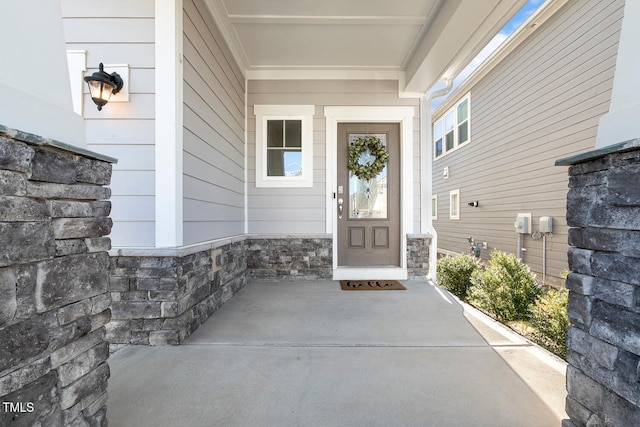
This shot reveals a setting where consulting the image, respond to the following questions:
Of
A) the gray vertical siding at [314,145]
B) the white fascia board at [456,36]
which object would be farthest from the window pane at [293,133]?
the white fascia board at [456,36]

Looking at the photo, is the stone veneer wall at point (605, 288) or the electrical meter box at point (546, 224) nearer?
the stone veneer wall at point (605, 288)

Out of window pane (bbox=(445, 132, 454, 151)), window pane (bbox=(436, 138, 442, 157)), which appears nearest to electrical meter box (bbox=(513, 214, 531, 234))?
window pane (bbox=(445, 132, 454, 151))

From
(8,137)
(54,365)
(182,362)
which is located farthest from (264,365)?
(8,137)

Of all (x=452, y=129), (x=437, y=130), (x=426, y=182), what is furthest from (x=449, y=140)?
(x=426, y=182)

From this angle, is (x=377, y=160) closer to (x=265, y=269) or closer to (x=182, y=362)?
(x=265, y=269)

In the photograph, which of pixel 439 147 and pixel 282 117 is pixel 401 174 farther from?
pixel 439 147

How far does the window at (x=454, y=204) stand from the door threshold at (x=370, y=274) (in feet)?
13.4

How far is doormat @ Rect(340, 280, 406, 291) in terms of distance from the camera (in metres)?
3.44

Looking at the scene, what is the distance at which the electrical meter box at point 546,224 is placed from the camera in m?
4.30

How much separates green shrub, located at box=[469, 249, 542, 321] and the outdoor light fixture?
4.11 metres

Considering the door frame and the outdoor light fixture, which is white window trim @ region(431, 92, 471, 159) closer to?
the door frame

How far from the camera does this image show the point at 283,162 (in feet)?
12.9

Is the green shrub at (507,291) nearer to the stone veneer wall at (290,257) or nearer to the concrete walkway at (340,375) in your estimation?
the concrete walkway at (340,375)

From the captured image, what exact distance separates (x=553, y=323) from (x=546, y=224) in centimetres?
235
